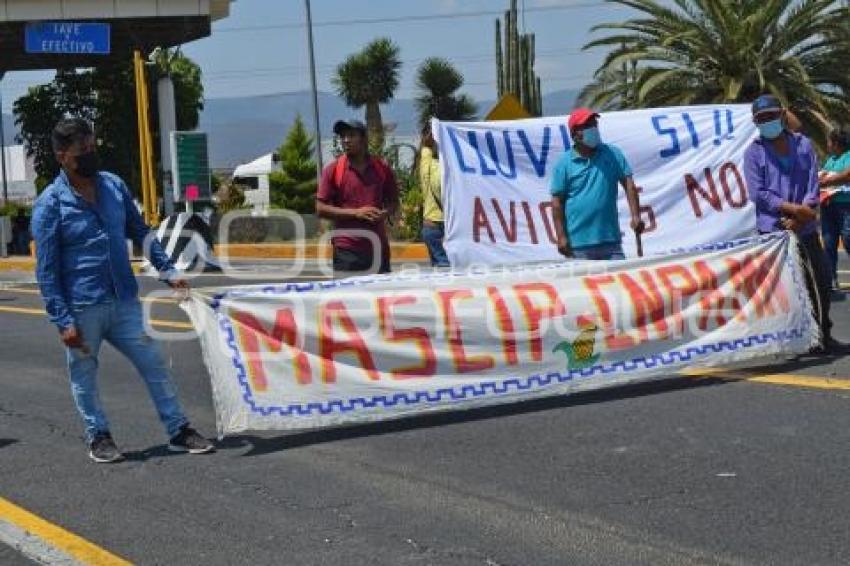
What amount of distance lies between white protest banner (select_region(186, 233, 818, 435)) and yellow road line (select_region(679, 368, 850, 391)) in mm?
112

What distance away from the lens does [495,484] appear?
5.96 meters

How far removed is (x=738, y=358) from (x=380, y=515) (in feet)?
11.7

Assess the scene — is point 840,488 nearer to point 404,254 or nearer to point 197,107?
point 404,254

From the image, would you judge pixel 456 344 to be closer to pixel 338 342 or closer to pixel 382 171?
pixel 338 342

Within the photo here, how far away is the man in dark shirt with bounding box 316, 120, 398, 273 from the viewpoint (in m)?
8.70

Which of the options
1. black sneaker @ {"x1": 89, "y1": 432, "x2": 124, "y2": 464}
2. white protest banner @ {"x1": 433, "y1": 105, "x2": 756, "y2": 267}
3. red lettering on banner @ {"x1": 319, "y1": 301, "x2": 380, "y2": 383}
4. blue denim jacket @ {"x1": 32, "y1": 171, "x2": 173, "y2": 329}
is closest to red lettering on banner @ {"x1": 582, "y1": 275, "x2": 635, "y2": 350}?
red lettering on banner @ {"x1": 319, "y1": 301, "x2": 380, "y2": 383}

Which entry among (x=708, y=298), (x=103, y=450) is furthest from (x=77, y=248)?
(x=708, y=298)

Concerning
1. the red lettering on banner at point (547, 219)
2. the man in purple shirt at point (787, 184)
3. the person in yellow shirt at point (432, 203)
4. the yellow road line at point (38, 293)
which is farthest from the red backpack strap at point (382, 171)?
the yellow road line at point (38, 293)

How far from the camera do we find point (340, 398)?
7172mm

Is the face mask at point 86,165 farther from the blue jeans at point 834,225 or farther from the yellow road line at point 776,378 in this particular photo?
the blue jeans at point 834,225

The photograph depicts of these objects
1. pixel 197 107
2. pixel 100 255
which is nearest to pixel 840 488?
pixel 100 255

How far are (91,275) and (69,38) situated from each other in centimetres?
2548

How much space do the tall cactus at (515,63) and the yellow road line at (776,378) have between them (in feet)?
69.4

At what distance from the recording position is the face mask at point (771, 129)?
854 cm
